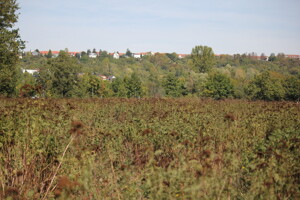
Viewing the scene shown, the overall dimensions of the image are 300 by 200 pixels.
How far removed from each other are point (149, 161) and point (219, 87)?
71.0m

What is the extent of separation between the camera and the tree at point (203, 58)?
12325 cm

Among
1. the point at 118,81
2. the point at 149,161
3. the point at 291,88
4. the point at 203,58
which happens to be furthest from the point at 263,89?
the point at 149,161

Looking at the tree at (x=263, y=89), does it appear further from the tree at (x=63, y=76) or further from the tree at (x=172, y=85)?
the tree at (x=63, y=76)

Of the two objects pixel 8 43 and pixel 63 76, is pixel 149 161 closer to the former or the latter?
pixel 8 43

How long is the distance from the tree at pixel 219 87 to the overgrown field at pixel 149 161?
64521 millimetres

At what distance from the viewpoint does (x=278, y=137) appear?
19.0ft

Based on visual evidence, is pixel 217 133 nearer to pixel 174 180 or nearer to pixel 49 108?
pixel 174 180

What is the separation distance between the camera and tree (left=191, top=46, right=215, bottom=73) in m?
123

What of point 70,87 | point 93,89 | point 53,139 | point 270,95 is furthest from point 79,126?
point 93,89

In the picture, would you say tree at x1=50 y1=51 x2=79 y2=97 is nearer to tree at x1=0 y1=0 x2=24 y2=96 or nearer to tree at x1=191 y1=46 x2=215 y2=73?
tree at x1=0 y1=0 x2=24 y2=96

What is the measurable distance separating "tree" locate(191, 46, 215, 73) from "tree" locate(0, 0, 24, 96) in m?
103

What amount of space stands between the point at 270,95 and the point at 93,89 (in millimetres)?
43011

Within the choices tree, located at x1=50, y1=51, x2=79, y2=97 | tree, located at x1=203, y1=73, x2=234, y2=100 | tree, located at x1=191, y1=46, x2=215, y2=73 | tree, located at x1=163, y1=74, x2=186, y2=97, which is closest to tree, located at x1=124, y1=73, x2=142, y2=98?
tree, located at x1=163, y1=74, x2=186, y2=97

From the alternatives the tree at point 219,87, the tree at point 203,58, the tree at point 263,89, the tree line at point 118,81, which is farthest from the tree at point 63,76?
the tree at point 203,58
